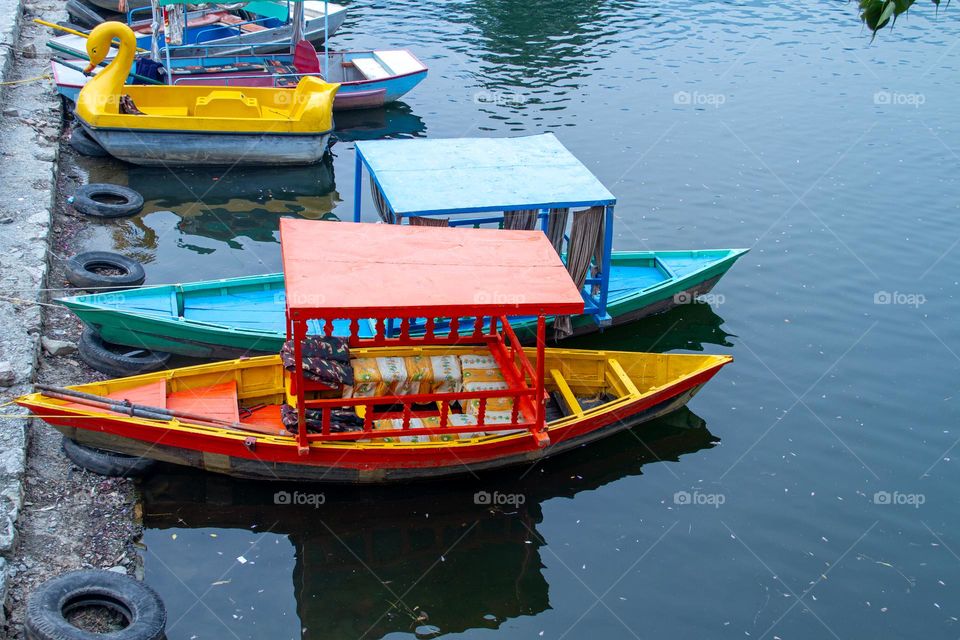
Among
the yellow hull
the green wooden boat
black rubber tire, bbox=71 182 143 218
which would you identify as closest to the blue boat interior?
the green wooden boat

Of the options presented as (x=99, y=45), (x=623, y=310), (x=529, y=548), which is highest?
(x=99, y=45)

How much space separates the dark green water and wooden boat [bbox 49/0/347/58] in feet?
9.46

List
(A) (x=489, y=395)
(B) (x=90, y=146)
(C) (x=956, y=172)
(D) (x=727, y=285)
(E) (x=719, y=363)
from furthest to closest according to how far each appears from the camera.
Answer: (C) (x=956, y=172) < (B) (x=90, y=146) < (D) (x=727, y=285) < (E) (x=719, y=363) < (A) (x=489, y=395)

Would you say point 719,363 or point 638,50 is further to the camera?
point 638,50

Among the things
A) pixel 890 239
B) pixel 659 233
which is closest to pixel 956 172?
pixel 890 239

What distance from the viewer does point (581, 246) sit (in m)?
12.0

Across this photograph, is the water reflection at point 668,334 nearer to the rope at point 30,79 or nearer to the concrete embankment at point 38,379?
the concrete embankment at point 38,379

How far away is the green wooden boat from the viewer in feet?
36.3

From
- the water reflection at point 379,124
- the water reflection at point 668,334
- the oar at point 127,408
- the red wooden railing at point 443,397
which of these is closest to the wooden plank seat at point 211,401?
the oar at point 127,408

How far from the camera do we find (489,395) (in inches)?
375

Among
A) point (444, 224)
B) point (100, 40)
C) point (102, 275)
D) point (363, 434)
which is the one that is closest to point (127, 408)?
point (363, 434)

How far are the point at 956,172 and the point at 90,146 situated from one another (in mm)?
17170

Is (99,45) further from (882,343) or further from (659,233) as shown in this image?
(882,343)

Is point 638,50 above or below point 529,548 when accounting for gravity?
above
